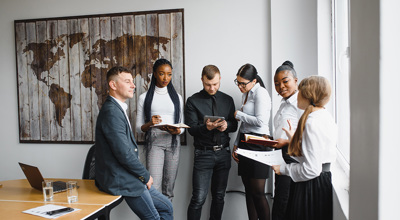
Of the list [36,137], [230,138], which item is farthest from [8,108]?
[230,138]

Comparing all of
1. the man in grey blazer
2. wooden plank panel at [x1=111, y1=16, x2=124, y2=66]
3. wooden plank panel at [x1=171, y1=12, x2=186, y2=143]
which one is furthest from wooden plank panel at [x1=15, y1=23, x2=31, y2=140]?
the man in grey blazer

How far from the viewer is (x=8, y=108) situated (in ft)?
12.8

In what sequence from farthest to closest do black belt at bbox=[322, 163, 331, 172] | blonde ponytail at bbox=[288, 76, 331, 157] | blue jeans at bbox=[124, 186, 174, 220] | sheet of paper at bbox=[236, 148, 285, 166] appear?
blue jeans at bbox=[124, 186, 174, 220], sheet of paper at bbox=[236, 148, 285, 166], black belt at bbox=[322, 163, 331, 172], blonde ponytail at bbox=[288, 76, 331, 157]

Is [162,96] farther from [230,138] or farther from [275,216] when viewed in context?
[275,216]

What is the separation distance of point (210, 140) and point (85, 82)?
1708 millimetres

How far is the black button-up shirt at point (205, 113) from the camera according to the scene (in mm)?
2986

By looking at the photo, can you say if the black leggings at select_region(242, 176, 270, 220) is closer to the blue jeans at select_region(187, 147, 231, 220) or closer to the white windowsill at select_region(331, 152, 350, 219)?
the blue jeans at select_region(187, 147, 231, 220)

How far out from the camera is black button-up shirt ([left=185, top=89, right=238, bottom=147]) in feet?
9.80

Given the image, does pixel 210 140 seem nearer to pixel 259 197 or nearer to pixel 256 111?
pixel 256 111

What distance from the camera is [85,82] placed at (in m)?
3.62

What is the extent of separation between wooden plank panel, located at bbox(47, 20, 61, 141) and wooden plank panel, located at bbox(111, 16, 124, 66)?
74 cm
